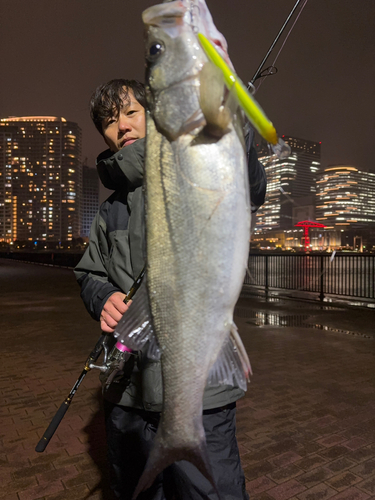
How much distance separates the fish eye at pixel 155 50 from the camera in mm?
1253

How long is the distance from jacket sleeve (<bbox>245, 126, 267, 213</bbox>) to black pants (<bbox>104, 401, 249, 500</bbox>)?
3.72ft

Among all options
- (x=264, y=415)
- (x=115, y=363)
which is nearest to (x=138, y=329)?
(x=115, y=363)

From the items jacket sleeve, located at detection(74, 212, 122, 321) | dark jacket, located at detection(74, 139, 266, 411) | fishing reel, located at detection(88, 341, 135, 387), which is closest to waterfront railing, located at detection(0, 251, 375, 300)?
dark jacket, located at detection(74, 139, 266, 411)

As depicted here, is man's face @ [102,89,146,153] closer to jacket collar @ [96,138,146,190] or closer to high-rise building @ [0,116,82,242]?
jacket collar @ [96,138,146,190]

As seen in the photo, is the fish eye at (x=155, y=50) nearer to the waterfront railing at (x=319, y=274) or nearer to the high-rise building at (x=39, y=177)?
the waterfront railing at (x=319, y=274)

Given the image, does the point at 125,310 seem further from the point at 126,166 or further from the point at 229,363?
the point at 126,166

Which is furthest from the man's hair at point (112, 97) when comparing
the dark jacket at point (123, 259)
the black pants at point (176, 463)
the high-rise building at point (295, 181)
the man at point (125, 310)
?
the black pants at point (176, 463)

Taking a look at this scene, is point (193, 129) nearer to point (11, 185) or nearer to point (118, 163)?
point (118, 163)

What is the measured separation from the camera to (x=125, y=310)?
1776 millimetres

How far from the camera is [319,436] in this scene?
381 cm

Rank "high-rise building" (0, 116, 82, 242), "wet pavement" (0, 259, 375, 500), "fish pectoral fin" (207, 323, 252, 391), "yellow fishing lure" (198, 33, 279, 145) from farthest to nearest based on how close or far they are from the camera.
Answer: "high-rise building" (0, 116, 82, 242)
"wet pavement" (0, 259, 375, 500)
"fish pectoral fin" (207, 323, 252, 391)
"yellow fishing lure" (198, 33, 279, 145)

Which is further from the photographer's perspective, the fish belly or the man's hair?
the man's hair

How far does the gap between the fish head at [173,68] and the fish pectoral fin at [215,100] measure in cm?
5

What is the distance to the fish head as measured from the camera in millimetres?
1179
